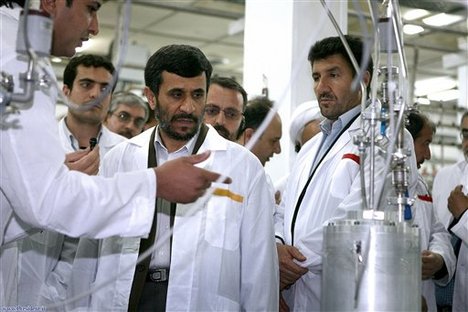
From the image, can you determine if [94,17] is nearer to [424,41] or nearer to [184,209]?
[184,209]

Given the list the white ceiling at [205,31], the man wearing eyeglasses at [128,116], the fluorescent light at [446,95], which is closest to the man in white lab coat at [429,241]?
the man wearing eyeglasses at [128,116]

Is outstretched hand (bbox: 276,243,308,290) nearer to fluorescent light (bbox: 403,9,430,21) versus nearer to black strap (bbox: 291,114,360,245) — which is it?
black strap (bbox: 291,114,360,245)

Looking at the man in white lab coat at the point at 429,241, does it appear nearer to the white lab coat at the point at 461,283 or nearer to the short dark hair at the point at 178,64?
the white lab coat at the point at 461,283

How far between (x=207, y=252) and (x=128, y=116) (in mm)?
1802

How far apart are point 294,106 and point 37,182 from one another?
6.50ft

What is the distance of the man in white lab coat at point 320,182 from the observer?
1.74 m

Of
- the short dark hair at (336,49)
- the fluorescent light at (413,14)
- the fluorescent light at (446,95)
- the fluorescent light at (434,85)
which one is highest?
the fluorescent light at (413,14)

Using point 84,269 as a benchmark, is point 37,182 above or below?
above

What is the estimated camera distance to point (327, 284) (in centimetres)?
103

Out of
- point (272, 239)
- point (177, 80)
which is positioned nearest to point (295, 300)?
point (272, 239)

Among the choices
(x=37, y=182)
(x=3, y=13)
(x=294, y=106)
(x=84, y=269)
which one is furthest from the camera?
(x=294, y=106)

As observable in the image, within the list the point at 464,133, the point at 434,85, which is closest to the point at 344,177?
the point at 464,133

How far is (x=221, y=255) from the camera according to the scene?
1.65 metres

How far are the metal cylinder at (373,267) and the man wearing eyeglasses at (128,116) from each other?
2.39 meters
